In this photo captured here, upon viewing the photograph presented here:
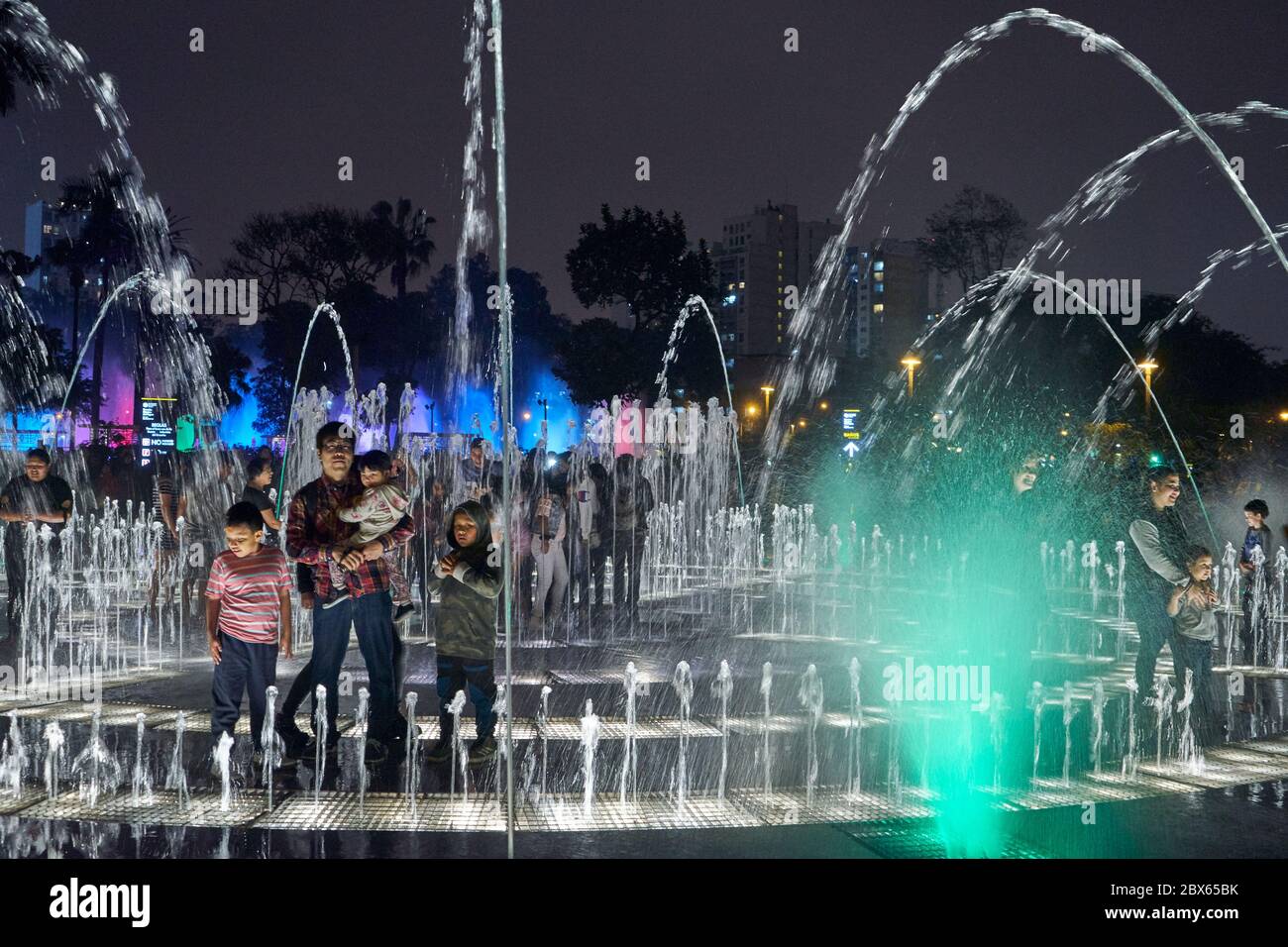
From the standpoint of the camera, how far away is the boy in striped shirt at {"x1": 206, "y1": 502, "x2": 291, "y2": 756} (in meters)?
5.85

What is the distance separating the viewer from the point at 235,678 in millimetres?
5875

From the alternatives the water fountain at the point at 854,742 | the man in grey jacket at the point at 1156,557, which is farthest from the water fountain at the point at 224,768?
the man in grey jacket at the point at 1156,557

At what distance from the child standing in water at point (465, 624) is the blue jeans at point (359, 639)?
0.96 feet

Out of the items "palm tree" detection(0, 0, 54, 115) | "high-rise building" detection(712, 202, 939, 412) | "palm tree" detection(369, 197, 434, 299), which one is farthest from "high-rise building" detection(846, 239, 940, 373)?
"palm tree" detection(0, 0, 54, 115)

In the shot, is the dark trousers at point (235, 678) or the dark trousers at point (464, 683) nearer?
the dark trousers at point (235, 678)

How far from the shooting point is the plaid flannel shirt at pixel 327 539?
20.0 feet

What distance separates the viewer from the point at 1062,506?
20.3 m

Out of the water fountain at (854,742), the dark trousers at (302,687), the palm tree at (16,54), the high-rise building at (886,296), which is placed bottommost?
the water fountain at (854,742)

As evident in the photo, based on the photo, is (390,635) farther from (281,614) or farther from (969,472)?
(969,472)

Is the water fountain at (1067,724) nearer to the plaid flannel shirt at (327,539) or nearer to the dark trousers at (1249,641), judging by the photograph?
the dark trousers at (1249,641)

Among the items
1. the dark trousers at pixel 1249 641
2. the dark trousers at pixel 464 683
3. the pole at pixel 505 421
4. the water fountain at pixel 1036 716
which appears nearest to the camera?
the pole at pixel 505 421

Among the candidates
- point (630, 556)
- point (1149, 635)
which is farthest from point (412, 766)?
point (630, 556)

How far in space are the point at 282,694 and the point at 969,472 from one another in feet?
52.1
